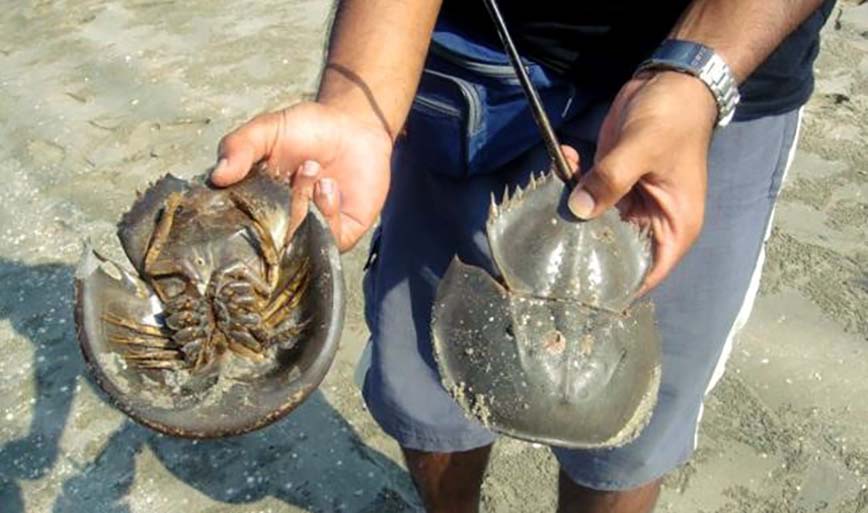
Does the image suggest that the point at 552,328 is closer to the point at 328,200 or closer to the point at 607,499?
the point at 328,200

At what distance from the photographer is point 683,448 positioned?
1841 millimetres

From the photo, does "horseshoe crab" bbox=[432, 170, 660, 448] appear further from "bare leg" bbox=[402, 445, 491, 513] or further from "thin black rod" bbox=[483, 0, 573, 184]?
"bare leg" bbox=[402, 445, 491, 513]

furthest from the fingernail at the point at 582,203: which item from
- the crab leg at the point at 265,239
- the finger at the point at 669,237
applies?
the crab leg at the point at 265,239

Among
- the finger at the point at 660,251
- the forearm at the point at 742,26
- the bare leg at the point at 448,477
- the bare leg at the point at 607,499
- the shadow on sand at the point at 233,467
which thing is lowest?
the shadow on sand at the point at 233,467

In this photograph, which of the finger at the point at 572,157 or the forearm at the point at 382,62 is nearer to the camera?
the finger at the point at 572,157

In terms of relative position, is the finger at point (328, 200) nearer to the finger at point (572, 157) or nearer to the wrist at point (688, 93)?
the finger at point (572, 157)

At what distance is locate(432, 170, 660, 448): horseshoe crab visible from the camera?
55.4 inches

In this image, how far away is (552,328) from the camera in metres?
1.44

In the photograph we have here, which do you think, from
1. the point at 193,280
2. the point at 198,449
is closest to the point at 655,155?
the point at 193,280

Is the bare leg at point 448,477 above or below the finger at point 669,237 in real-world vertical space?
below

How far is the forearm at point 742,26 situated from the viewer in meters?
1.50

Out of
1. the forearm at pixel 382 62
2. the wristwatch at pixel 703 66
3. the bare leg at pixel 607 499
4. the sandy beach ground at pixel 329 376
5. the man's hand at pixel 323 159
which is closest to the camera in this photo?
the wristwatch at pixel 703 66

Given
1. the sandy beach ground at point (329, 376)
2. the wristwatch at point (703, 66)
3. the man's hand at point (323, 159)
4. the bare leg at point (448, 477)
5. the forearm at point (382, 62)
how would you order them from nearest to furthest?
the wristwatch at point (703, 66), the man's hand at point (323, 159), the forearm at point (382, 62), the bare leg at point (448, 477), the sandy beach ground at point (329, 376)

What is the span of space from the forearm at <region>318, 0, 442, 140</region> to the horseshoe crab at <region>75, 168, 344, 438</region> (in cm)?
21
